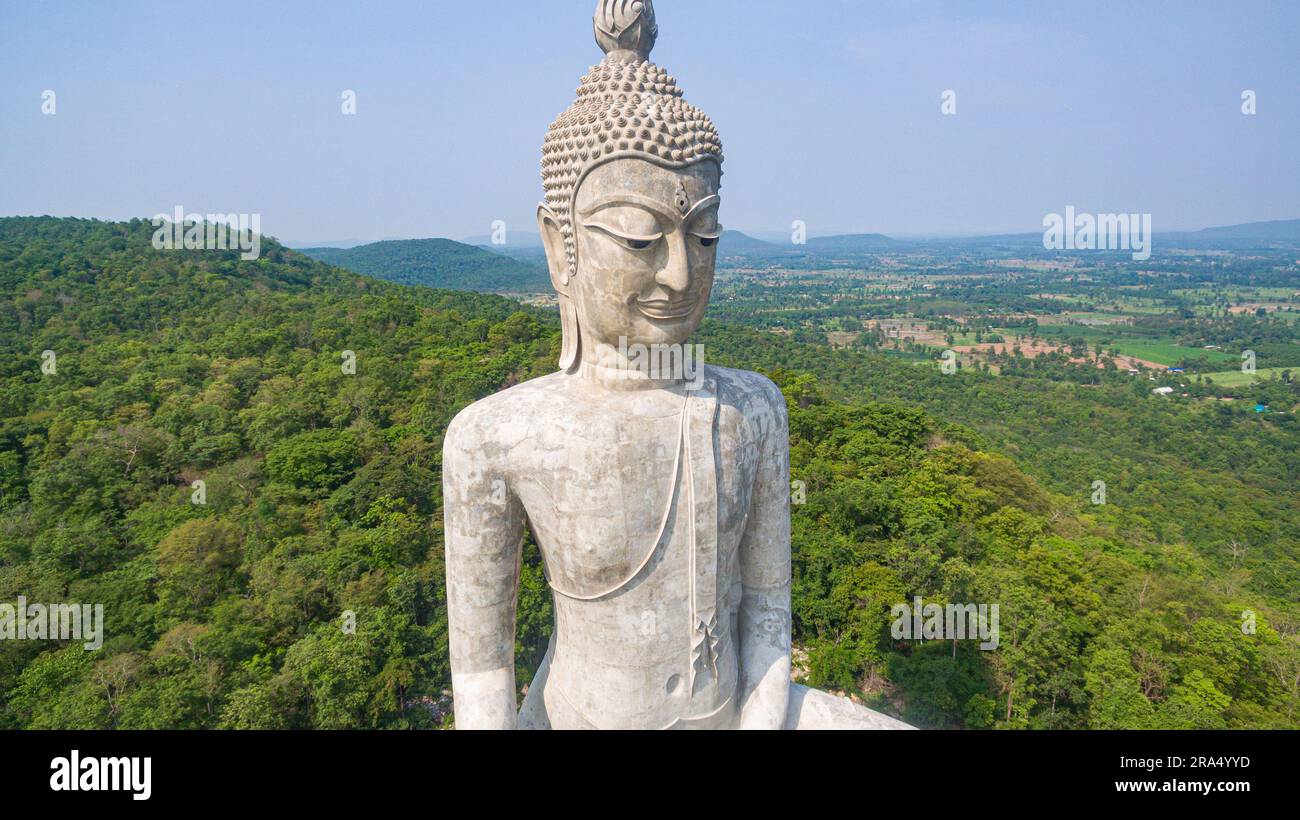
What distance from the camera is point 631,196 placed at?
4051 millimetres

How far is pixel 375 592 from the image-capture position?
19.5 m

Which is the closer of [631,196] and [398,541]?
[631,196]

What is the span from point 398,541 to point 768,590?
18674 millimetres

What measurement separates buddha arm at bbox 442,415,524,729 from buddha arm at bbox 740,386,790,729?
167 centimetres

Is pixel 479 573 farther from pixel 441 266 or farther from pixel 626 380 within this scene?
pixel 441 266

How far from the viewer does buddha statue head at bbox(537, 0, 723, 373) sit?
4082 mm

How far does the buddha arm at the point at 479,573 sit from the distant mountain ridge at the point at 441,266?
143792mm

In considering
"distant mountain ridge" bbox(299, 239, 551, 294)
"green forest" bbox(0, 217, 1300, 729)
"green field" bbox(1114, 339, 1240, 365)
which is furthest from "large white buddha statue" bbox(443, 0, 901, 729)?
"distant mountain ridge" bbox(299, 239, 551, 294)

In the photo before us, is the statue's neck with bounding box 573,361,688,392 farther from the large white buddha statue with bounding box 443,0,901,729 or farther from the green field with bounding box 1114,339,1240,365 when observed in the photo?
the green field with bounding box 1114,339,1240,365

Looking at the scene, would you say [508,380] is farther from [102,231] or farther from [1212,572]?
[102,231]

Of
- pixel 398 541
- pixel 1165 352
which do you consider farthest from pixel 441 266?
pixel 398 541

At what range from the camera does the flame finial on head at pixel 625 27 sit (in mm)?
4398

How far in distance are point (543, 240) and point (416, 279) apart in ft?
520

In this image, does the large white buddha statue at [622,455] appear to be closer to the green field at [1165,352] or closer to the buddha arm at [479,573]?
the buddha arm at [479,573]
